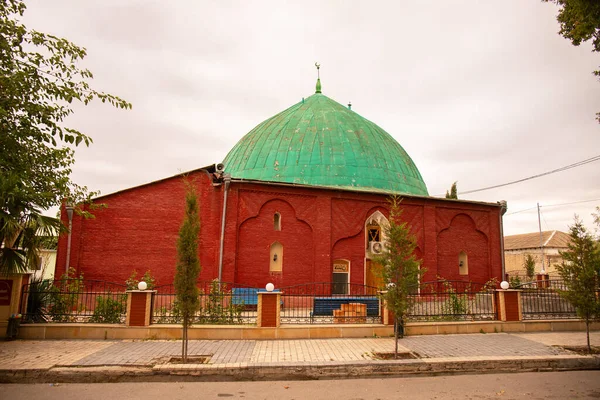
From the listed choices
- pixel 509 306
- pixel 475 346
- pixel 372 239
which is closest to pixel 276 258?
pixel 372 239

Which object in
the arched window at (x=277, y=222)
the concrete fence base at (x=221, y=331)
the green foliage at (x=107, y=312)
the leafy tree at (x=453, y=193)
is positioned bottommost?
the concrete fence base at (x=221, y=331)

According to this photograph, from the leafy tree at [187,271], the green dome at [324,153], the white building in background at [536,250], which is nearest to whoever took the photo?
the leafy tree at [187,271]

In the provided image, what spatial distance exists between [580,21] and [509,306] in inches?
314

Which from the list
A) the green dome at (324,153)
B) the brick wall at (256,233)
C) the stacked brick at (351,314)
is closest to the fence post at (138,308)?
the brick wall at (256,233)

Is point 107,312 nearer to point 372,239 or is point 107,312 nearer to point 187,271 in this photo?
point 187,271

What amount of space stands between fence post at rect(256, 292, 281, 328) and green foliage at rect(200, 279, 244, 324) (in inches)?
34.1

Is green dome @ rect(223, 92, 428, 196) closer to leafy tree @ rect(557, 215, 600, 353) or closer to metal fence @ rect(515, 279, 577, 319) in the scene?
metal fence @ rect(515, 279, 577, 319)

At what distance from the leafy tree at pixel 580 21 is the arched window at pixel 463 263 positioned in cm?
1081

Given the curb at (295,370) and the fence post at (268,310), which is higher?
the fence post at (268,310)

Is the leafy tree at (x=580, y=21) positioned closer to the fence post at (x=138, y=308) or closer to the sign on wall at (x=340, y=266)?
the sign on wall at (x=340, y=266)

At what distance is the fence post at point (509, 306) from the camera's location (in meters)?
12.3

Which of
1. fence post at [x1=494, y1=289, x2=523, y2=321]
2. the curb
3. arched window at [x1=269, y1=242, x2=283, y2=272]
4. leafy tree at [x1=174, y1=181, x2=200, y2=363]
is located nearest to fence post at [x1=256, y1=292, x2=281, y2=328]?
leafy tree at [x1=174, y1=181, x2=200, y2=363]

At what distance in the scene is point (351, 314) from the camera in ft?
40.2

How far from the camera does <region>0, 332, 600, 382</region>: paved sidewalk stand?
314 inches
